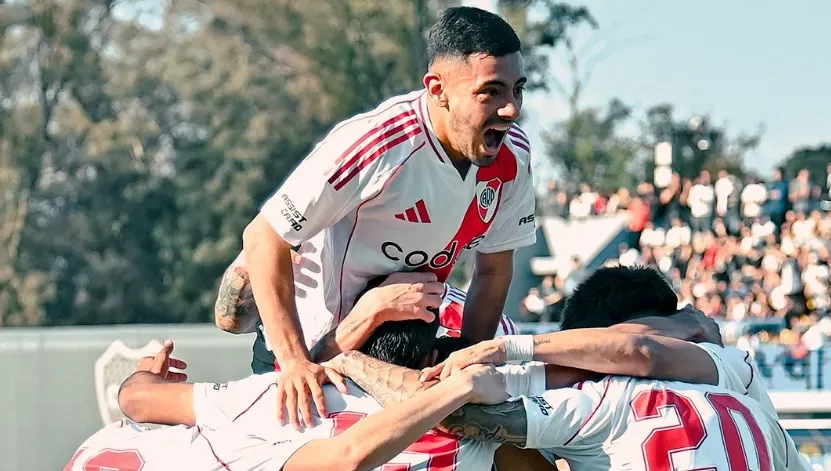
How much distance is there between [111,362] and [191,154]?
22.2 metres

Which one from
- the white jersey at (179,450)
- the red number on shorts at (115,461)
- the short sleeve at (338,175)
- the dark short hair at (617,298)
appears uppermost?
the short sleeve at (338,175)

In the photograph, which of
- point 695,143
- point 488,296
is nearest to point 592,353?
point 488,296

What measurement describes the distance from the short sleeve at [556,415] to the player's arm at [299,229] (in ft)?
1.96

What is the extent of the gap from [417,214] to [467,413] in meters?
0.65

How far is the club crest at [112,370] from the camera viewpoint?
9.21 m

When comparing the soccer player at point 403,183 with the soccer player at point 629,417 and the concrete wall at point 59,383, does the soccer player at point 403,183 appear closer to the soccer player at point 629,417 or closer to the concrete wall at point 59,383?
the soccer player at point 629,417

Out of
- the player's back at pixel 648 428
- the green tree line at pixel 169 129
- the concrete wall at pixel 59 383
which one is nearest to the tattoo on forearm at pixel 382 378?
the player's back at pixel 648 428

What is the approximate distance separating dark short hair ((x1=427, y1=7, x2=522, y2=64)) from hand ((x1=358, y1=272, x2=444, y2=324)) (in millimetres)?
676

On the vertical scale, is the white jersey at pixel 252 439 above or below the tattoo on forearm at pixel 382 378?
below

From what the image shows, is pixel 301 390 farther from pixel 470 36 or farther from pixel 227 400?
pixel 470 36

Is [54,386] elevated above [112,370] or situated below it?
below

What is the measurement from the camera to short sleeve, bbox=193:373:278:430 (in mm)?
3561

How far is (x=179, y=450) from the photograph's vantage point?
361 cm

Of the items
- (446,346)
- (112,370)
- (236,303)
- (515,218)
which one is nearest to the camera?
(446,346)
